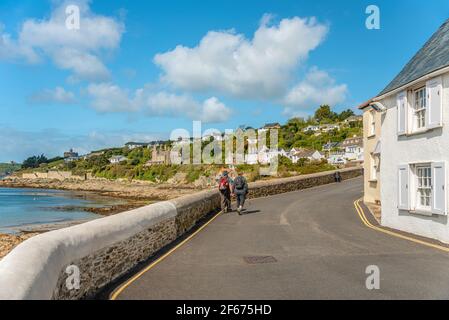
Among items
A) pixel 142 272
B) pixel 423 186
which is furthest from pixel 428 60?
pixel 142 272

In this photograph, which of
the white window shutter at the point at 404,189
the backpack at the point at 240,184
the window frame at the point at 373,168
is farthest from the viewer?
the window frame at the point at 373,168

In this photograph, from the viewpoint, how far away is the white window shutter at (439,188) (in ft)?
36.9

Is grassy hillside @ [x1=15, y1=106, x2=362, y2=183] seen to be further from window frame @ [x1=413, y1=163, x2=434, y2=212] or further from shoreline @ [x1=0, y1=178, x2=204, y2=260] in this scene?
window frame @ [x1=413, y1=163, x2=434, y2=212]

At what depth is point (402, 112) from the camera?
1356 centimetres

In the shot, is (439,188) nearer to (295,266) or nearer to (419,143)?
(419,143)

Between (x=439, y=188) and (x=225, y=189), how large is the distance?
379 inches

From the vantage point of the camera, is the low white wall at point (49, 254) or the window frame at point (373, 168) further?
the window frame at point (373, 168)

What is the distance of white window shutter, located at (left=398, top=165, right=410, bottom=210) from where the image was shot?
13251 millimetres

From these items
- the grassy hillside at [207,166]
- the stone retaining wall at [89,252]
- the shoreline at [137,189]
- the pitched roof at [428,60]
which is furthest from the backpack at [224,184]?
the grassy hillside at [207,166]

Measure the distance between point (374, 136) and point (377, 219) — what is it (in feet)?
20.0

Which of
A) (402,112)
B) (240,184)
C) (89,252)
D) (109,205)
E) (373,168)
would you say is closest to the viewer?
(89,252)

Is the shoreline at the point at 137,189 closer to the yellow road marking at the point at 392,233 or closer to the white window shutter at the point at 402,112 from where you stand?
the yellow road marking at the point at 392,233
